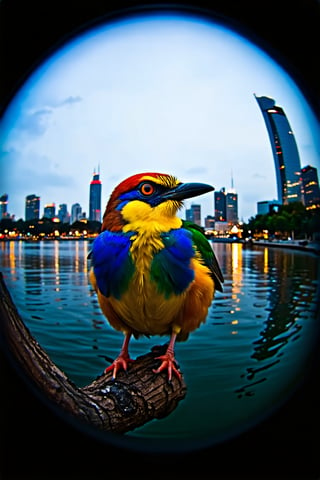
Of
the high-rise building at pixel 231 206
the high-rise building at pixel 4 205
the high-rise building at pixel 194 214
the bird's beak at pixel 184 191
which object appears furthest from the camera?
the high-rise building at pixel 4 205

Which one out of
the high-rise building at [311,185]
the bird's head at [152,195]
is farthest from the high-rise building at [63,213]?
the high-rise building at [311,185]

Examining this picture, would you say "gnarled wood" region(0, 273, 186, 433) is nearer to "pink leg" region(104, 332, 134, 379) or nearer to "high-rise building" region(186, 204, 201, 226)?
"pink leg" region(104, 332, 134, 379)

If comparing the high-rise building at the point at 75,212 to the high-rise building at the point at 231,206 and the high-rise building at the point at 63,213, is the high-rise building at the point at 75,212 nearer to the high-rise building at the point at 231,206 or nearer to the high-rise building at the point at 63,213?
the high-rise building at the point at 63,213

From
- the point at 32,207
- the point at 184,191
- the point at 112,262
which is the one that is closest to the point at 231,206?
the point at 184,191

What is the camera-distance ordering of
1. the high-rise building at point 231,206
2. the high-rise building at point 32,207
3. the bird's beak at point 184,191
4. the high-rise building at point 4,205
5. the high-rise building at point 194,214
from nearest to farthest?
1. the bird's beak at point 184,191
2. the high-rise building at point 194,214
3. the high-rise building at point 231,206
4. the high-rise building at point 32,207
5. the high-rise building at point 4,205

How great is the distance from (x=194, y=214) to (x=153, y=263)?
267 millimetres

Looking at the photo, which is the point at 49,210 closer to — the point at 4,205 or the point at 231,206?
the point at 4,205

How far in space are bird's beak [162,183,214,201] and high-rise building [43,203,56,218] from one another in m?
0.57

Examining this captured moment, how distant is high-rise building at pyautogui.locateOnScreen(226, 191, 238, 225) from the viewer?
198 centimetres

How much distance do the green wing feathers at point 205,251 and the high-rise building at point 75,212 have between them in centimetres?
45

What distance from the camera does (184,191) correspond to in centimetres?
174

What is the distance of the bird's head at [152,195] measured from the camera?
1748 mm

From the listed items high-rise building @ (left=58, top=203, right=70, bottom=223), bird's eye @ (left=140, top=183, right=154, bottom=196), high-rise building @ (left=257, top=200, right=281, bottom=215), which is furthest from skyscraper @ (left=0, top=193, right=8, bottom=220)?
high-rise building @ (left=257, top=200, right=281, bottom=215)

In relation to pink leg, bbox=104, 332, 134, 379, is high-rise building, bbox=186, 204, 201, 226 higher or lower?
higher
